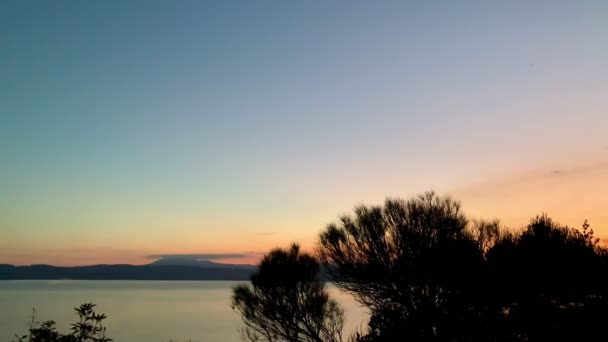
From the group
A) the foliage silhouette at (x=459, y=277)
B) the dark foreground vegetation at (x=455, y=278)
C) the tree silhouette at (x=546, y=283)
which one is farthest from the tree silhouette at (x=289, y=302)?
the tree silhouette at (x=546, y=283)

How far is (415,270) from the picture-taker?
15.6m

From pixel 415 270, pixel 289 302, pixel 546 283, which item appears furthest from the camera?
pixel 289 302

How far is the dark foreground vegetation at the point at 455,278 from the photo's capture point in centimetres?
1551

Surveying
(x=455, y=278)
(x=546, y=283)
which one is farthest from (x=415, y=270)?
(x=546, y=283)

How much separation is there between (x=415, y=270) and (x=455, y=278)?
62.4 inches

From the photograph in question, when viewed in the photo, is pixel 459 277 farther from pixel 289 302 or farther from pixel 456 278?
pixel 289 302

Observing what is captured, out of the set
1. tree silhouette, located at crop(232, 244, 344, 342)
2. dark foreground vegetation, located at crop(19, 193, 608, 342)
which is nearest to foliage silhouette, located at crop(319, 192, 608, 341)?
dark foreground vegetation, located at crop(19, 193, 608, 342)

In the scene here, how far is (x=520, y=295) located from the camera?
1689 centimetres

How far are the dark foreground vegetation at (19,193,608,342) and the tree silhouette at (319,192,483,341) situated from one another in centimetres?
4

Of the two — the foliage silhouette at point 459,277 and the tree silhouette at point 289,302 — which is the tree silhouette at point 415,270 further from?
the tree silhouette at point 289,302

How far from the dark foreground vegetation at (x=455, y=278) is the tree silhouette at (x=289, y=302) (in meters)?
0.09

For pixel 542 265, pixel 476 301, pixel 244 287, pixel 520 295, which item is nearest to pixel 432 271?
pixel 476 301

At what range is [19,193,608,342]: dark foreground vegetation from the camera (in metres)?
15.5

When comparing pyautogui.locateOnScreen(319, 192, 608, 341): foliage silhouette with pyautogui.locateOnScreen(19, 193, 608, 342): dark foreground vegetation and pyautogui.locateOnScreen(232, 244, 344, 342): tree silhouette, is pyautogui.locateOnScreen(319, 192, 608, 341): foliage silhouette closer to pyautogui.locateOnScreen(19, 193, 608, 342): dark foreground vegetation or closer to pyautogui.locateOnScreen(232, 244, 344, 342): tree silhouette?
pyautogui.locateOnScreen(19, 193, 608, 342): dark foreground vegetation
